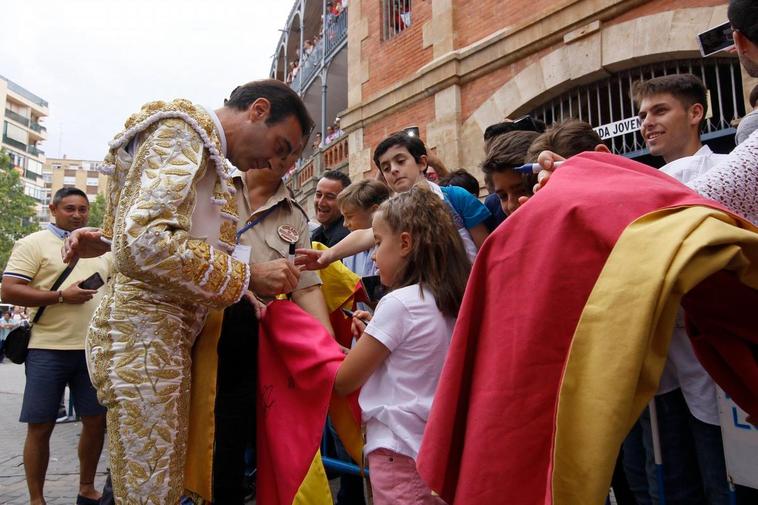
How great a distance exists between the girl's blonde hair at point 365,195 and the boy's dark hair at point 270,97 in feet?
4.93

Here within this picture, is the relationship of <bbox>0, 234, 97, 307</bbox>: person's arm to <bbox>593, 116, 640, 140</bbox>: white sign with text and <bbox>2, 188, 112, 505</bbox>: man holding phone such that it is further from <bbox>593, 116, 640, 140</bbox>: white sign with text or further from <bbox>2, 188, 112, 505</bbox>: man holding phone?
<bbox>593, 116, 640, 140</bbox>: white sign with text

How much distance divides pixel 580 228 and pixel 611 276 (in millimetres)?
134

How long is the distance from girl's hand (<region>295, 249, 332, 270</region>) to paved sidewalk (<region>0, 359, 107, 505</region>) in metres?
2.49

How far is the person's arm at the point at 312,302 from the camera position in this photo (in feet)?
8.28

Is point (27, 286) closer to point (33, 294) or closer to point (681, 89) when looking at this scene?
point (33, 294)

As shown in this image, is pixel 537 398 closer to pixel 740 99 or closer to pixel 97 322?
pixel 97 322

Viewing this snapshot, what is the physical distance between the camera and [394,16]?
988cm

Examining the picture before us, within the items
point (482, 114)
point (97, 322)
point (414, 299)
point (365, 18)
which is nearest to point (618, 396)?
point (414, 299)

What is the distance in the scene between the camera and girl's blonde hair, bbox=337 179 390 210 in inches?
145

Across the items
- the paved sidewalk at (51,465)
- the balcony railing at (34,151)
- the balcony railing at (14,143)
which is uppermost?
the balcony railing at (34,151)

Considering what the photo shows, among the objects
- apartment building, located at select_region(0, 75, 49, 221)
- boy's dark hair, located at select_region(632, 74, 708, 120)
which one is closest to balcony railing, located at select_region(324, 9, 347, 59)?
boy's dark hair, located at select_region(632, 74, 708, 120)

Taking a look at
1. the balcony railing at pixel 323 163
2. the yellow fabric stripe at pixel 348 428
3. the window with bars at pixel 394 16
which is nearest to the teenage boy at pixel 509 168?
the yellow fabric stripe at pixel 348 428

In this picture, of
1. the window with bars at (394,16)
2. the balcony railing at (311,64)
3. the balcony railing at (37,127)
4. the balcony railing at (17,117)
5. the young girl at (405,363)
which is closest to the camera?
the young girl at (405,363)

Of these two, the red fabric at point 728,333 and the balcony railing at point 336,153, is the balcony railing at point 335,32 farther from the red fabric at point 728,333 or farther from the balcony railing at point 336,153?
the red fabric at point 728,333
